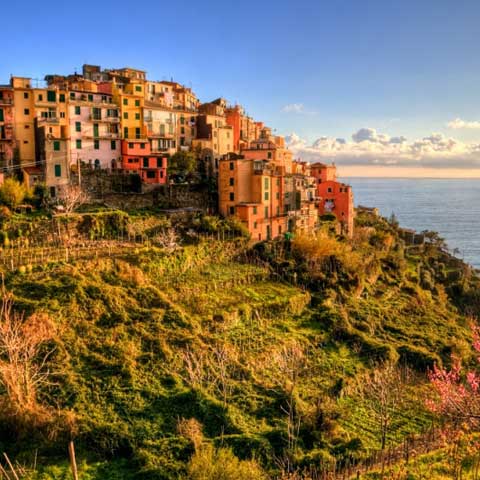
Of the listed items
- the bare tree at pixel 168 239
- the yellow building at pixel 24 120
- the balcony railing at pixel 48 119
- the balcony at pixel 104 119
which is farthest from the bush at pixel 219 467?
the balcony at pixel 104 119

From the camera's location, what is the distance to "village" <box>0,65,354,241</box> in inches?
1538

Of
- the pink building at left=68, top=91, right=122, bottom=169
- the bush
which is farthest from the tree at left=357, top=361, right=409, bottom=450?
the pink building at left=68, top=91, right=122, bottom=169

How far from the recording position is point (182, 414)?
19406 millimetres

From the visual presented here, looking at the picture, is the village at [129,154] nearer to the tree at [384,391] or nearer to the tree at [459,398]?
the tree at [384,391]

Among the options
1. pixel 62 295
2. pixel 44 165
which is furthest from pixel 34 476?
pixel 44 165

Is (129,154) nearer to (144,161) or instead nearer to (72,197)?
(144,161)

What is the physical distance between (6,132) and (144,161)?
12.1 meters

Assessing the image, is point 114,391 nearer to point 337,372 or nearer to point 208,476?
point 208,476

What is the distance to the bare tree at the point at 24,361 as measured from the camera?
18.0 m

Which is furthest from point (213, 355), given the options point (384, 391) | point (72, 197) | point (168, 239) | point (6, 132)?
point (6, 132)

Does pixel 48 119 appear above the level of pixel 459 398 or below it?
above

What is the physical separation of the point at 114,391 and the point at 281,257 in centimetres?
1940

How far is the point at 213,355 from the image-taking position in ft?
76.0

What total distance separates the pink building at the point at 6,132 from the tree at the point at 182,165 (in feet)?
45.4
